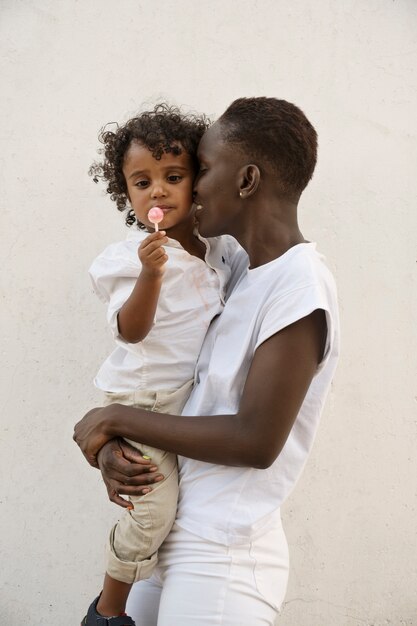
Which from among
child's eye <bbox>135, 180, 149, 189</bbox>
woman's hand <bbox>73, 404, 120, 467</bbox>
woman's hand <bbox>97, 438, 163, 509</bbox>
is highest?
child's eye <bbox>135, 180, 149, 189</bbox>

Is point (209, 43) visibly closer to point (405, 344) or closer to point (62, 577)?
point (405, 344)

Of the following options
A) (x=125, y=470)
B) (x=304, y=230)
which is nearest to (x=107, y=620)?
(x=125, y=470)

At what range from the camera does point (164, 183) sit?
1.82 meters

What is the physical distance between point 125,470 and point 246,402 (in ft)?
1.08

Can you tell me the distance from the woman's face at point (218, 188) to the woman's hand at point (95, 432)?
474 millimetres

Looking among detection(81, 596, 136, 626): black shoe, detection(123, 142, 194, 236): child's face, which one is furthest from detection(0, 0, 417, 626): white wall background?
detection(81, 596, 136, 626): black shoe

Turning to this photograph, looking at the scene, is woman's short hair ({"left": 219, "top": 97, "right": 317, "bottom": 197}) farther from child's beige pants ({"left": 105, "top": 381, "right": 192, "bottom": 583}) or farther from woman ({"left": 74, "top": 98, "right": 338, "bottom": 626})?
child's beige pants ({"left": 105, "top": 381, "right": 192, "bottom": 583})

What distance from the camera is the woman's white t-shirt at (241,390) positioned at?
4.93 feet

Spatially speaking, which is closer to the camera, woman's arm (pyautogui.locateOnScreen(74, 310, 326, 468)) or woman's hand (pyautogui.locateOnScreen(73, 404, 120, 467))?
woman's arm (pyautogui.locateOnScreen(74, 310, 326, 468))

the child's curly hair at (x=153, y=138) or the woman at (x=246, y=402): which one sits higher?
the child's curly hair at (x=153, y=138)

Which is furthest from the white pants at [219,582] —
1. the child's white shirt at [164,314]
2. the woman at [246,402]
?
the child's white shirt at [164,314]

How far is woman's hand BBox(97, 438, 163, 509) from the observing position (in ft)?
5.22

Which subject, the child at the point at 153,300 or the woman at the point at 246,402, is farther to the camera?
the child at the point at 153,300

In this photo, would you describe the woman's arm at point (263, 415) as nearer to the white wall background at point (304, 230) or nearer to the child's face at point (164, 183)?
the child's face at point (164, 183)
